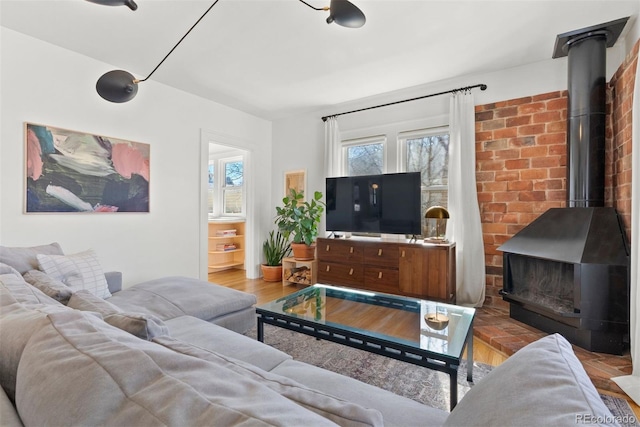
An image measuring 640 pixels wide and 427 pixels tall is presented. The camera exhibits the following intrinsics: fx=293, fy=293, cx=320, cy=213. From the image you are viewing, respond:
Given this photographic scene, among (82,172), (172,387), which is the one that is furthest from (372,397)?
(82,172)

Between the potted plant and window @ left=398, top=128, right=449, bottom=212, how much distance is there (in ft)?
4.48

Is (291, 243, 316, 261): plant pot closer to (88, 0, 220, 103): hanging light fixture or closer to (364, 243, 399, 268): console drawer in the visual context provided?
(364, 243, 399, 268): console drawer

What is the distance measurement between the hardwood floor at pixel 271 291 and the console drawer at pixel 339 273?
1.69 ft

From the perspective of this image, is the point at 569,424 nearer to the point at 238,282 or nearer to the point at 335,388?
the point at 335,388

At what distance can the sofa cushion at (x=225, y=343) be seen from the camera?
4.42ft

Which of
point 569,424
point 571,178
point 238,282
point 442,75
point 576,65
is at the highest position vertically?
point 442,75

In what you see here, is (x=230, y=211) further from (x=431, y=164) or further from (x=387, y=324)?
(x=387, y=324)

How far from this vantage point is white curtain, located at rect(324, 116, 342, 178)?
4.14 m

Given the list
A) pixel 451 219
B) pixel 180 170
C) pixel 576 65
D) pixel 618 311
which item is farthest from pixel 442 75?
pixel 180 170

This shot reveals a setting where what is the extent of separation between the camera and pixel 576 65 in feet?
8.19

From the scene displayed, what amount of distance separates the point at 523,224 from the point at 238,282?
12.3 ft

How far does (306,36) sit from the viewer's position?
2.48 meters

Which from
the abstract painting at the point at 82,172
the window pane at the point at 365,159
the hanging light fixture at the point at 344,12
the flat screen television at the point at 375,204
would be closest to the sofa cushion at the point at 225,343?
the hanging light fixture at the point at 344,12

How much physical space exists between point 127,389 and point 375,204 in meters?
3.38
